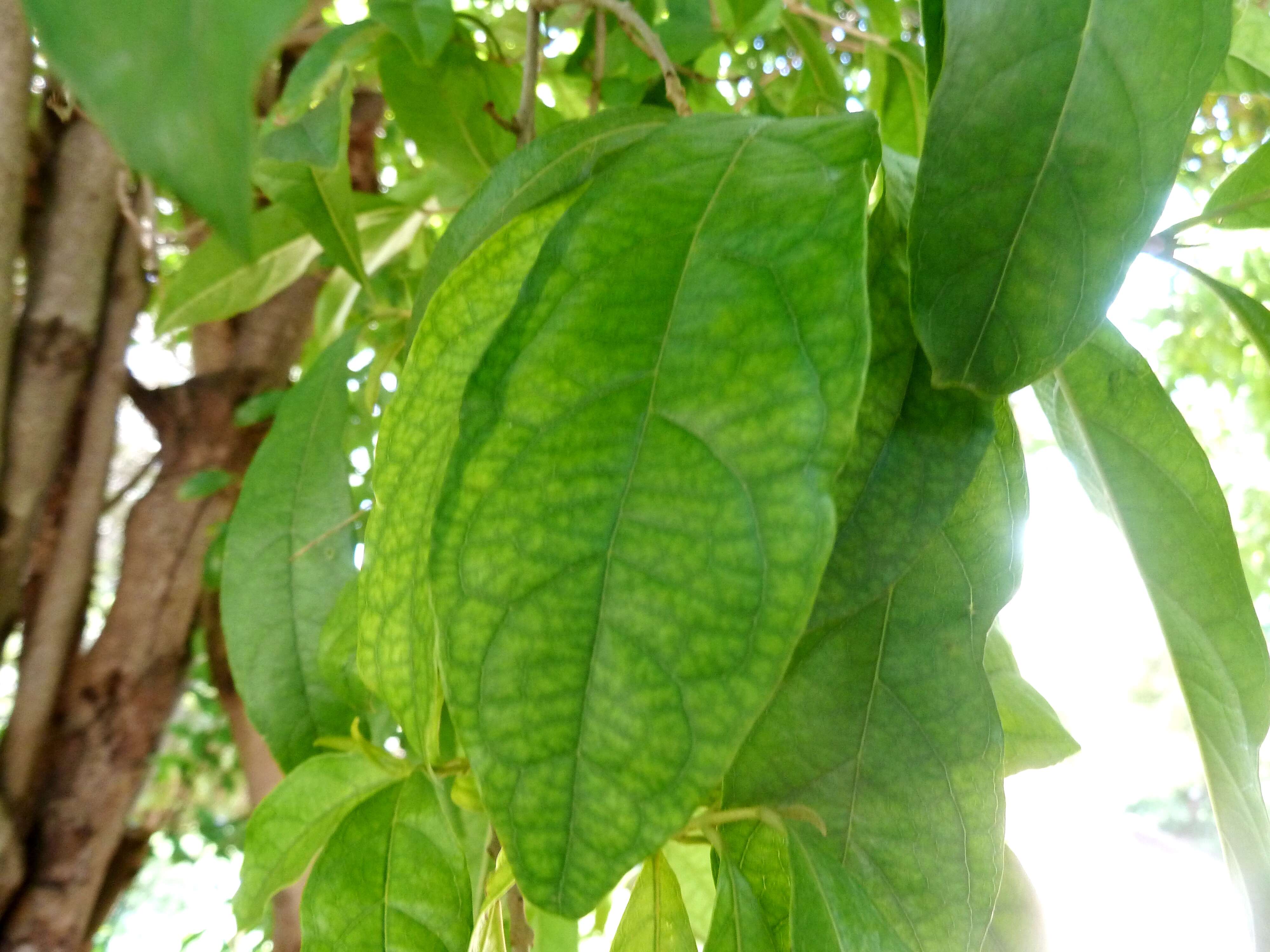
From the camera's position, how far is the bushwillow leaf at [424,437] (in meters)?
0.24

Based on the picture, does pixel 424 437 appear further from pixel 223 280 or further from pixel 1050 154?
pixel 223 280

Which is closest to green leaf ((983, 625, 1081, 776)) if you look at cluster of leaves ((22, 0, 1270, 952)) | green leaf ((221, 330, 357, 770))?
cluster of leaves ((22, 0, 1270, 952))

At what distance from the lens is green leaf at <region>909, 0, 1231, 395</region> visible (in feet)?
0.67

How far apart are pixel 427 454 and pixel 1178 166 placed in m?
0.18

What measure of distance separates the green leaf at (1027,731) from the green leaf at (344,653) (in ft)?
0.73

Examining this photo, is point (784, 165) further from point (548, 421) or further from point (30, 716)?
point (30, 716)

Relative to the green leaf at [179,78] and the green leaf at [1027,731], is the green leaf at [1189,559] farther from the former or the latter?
the green leaf at [179,78]

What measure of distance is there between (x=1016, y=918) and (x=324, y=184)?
1.26 ft

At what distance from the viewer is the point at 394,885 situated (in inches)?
11.3

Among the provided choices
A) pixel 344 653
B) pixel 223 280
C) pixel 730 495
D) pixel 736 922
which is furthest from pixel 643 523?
pixel 223 280

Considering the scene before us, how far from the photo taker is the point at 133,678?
794 mm

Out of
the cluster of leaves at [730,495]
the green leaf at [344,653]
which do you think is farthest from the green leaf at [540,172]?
the green leaf at [344,653]

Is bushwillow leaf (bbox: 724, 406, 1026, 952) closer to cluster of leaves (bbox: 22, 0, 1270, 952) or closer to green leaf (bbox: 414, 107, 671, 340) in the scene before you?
cluster of leaves (bbox: 22, 0, 1270, 952)

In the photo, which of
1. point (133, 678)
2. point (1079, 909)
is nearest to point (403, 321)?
point (133, 678)
